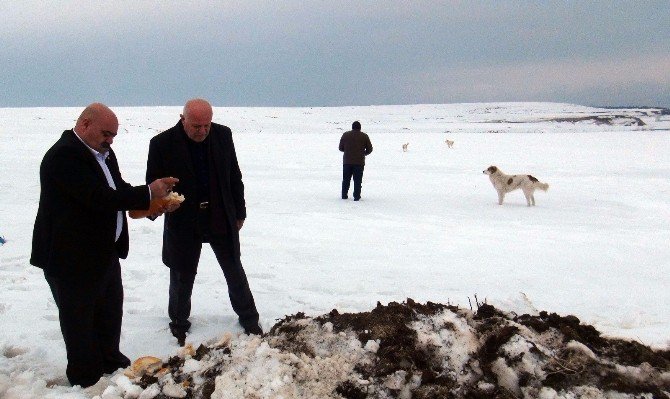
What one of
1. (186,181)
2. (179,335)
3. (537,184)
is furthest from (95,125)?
(537,184)

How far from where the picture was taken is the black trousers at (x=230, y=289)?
165 inches

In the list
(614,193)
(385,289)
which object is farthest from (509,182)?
(385,289)

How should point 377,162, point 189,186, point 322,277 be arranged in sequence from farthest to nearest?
point 377,162, point 322,277, point 189,186

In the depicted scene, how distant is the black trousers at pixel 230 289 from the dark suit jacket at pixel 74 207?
0.99m

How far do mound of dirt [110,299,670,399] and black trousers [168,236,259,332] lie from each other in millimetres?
835

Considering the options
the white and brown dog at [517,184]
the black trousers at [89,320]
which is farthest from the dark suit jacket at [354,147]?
the black trousers at [89,320]

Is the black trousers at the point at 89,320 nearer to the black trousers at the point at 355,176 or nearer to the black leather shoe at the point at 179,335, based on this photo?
the black leather shoe at the point at 179,335

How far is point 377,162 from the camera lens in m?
Answer: 20.5

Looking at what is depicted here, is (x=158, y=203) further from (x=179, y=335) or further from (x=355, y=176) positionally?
(x=355, y=176)

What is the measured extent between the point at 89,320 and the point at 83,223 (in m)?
0.68

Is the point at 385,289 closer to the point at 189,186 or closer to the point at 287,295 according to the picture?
the point at 287,295

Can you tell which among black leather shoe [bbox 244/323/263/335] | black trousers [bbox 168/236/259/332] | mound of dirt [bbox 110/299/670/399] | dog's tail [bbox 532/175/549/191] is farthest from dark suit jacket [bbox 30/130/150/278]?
dog's tail [bbox 532/175/549/191]

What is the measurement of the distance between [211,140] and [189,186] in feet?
1.34

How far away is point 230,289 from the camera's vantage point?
4328 millimetres
